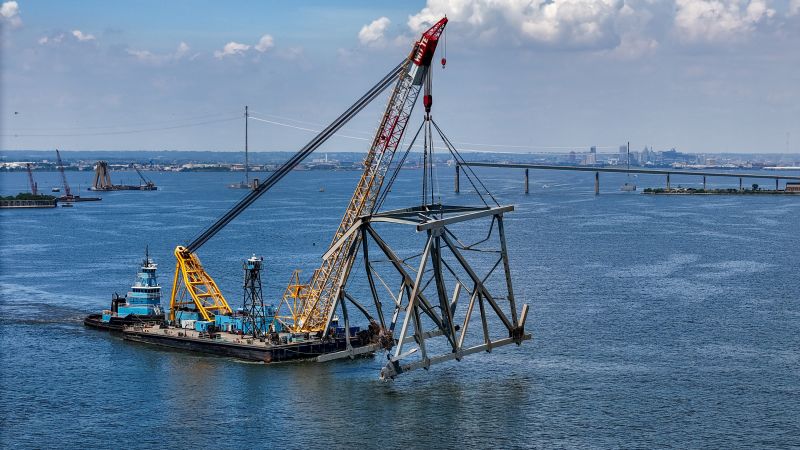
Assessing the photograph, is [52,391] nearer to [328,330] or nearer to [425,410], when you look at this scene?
[328,330]

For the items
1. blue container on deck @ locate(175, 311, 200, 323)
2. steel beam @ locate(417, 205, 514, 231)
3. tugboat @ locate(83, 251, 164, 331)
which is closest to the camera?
steel beam @ locate(417, 205, 514, 231)

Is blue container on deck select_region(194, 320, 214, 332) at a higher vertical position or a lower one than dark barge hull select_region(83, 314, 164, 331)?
higher

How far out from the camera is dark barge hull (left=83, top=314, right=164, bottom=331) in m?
73.4

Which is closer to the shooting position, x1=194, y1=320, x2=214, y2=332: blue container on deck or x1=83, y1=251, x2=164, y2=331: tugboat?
x1=194, y1=320, x2=214, y2=332: blue container on deck

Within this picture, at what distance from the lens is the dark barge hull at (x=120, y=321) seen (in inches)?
2891

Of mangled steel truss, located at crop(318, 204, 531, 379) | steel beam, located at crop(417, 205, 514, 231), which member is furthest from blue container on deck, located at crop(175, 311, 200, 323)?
steel beam, located at crop(417, 205, 514, 231)

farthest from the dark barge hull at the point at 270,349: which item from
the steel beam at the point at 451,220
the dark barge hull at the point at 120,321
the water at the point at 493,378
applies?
the steel beam at the point at 451,220

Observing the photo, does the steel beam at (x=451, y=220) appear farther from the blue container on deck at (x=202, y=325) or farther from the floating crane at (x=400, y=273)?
the blue container on deck at (x=202, y=325)

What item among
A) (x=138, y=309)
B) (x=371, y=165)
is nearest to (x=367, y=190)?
(x=371, y=165)

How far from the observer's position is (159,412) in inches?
2100

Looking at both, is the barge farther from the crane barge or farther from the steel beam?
the steel beam

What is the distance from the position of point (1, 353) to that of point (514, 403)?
3158 centimetres

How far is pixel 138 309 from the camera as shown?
247 ft

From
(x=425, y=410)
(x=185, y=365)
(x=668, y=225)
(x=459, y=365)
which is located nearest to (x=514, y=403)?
(x=425, y=410)
